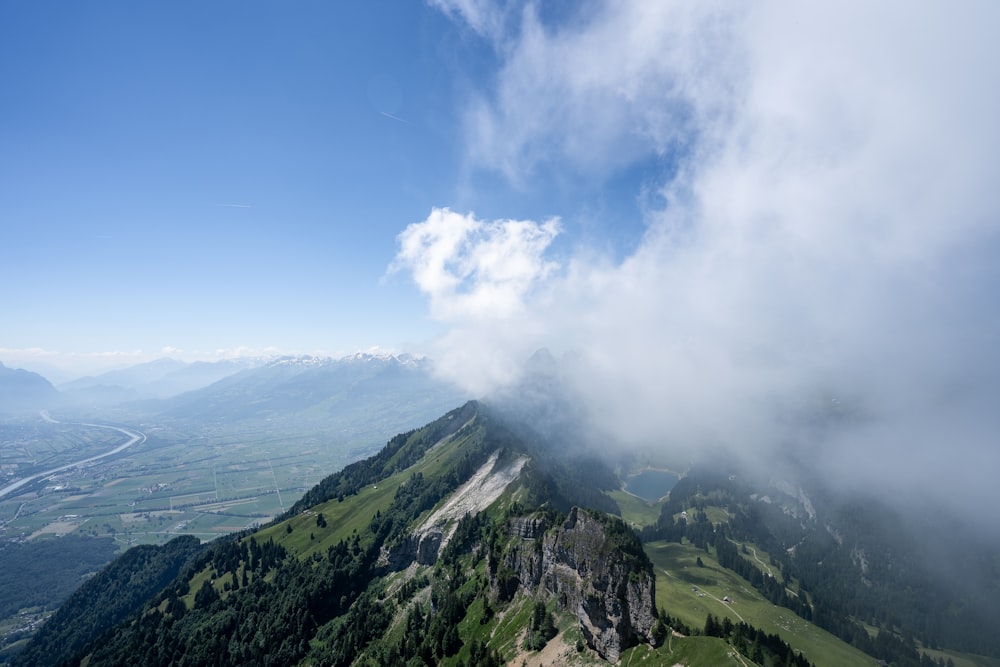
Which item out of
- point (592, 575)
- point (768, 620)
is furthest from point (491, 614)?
point (768, 620)

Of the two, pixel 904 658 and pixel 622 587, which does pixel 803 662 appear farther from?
pixel 904 658

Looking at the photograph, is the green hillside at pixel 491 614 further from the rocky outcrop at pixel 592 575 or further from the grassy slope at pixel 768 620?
the grassy slope at pixel 768 620

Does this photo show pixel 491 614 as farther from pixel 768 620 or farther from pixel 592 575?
pixel 768 620

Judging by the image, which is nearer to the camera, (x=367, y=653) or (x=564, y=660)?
(x=564, y=660)

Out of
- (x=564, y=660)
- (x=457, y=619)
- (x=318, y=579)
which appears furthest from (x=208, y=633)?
(x=564, y=660)

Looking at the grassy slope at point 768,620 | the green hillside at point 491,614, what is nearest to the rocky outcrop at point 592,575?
the green hillside at point 491,614

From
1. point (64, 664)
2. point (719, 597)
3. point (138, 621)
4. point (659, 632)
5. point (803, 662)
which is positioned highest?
point (659, 632)

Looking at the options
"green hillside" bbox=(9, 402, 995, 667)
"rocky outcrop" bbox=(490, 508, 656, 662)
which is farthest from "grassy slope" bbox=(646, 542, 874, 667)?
"rocky outcrop" bbox=(490, 508, 656, 662)

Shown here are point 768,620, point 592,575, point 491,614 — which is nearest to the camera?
point 592,575
